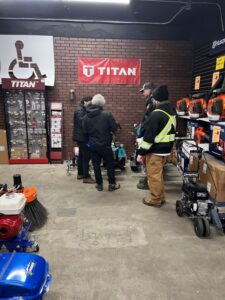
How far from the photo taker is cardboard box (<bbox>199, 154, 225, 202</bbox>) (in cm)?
296

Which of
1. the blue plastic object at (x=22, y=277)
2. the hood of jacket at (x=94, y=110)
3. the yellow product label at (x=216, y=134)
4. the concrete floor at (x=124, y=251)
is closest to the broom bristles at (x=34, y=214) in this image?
the concrete floor at (x=124, y=251)

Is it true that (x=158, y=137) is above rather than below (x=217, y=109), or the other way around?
below

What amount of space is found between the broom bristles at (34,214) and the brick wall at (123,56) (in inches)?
120

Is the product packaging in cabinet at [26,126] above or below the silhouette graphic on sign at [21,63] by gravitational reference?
below

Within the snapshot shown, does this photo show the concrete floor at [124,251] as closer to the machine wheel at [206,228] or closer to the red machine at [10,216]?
the machine wheel at [206,228]

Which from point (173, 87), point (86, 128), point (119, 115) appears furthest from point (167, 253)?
point (173, 87)

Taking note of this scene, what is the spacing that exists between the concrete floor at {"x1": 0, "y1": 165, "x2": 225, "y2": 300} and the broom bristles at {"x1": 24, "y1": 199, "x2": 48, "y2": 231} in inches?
4.0

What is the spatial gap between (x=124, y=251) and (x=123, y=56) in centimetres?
443

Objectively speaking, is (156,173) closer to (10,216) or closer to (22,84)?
(10,216)

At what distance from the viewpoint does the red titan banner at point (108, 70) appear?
5523mm

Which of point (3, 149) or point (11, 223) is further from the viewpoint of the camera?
point (3, 149)

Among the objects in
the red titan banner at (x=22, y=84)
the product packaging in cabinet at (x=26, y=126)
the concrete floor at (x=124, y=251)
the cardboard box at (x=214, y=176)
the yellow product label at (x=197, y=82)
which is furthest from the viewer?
the product packaging in cabinet at (x=26, y=126)

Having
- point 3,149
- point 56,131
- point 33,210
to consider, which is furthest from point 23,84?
point 33,210

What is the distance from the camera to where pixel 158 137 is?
3252 mm
